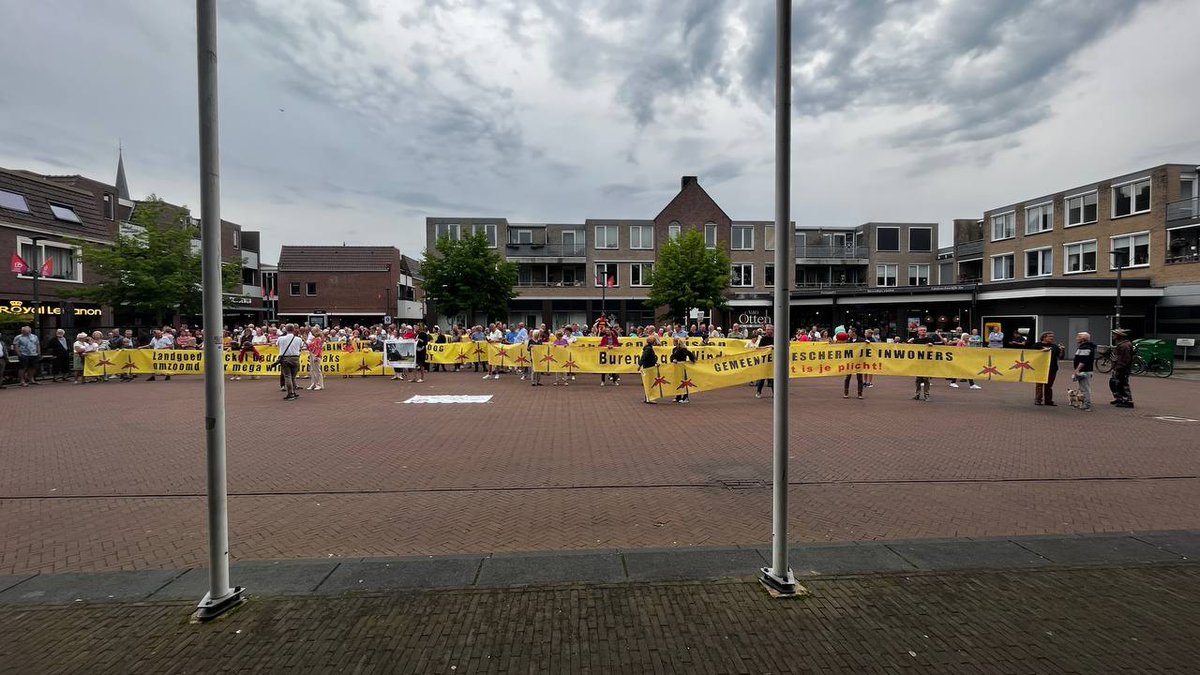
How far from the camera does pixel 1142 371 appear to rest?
21.4 m

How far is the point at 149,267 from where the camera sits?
26.6 m

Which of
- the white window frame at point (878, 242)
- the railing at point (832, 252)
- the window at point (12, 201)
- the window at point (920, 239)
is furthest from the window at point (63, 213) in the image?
the window at point (920, 239)

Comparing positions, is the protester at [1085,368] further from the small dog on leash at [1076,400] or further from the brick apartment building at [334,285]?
the brick apartment building at [334,285]

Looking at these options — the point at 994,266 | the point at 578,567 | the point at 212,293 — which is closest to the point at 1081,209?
the point at 994,266

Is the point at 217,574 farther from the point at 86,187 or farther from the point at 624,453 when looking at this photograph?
the point at 86,187

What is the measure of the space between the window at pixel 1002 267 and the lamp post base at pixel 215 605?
4899cm

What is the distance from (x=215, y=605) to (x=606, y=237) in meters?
48.6

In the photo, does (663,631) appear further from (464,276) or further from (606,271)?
(606,271)

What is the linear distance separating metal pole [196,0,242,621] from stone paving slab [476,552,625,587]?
1601 millimetres

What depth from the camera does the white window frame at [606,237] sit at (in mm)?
50906

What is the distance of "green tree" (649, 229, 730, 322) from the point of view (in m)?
40.5

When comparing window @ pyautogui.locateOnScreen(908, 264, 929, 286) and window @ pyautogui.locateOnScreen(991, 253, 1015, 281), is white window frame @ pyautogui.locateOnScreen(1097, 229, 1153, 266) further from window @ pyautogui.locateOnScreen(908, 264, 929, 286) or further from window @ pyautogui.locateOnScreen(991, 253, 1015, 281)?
window @ pyautogui.locateOnScreen(908, 264, 929, 286)

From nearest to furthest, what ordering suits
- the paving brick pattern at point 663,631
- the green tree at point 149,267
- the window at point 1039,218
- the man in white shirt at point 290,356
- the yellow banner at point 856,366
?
the paving brick pattern at point 663,631
the yellow banner at point 856,366
the man in white shirt at point 290,356
the green tree at point 149,267
the window at point 1039,218

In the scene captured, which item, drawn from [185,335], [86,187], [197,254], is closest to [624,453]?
[185,335]
